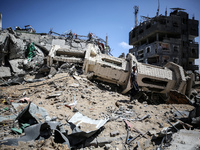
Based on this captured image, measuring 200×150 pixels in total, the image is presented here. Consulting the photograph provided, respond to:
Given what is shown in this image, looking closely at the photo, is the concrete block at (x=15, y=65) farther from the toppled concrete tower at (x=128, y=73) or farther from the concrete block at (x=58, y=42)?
the toppled concrete tower at (x=128, y=73)

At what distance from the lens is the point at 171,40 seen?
2262cm

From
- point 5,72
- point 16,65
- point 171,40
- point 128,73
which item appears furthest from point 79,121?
point 171,40

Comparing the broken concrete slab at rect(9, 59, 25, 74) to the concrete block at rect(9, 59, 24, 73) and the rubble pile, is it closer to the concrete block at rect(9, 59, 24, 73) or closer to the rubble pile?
the concrete block at rect(9, 59, 24, 73)

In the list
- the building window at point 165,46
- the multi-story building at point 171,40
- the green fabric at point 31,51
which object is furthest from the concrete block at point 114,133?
the building window at point 165,46

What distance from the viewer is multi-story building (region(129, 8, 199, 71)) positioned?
22.2 meters

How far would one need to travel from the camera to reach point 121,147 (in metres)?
2.35

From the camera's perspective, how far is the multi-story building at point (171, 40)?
2224cm

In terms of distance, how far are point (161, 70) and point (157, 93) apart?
1656 mm

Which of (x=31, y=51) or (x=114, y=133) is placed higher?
(x=31, y=51)

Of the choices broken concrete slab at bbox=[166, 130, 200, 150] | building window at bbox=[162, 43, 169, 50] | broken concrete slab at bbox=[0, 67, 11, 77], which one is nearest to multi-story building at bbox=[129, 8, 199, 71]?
building window at bbox=[162, 43, 169, 50]

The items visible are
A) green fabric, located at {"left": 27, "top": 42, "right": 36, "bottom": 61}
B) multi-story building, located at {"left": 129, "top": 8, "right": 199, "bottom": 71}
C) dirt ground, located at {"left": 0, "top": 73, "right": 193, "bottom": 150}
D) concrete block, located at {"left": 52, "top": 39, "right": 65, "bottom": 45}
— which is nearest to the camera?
dirt ground, located at {"left": 0, "top": 73, "right": 193, "bottom": 150}

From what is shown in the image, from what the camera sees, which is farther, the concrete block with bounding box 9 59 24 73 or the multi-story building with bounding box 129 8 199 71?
the multi-story building with bounding box 129 8 199 71

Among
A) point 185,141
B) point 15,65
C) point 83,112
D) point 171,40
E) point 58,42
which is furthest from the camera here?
point 171,40

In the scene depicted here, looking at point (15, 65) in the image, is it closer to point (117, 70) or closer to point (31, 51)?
point (31, 51)
